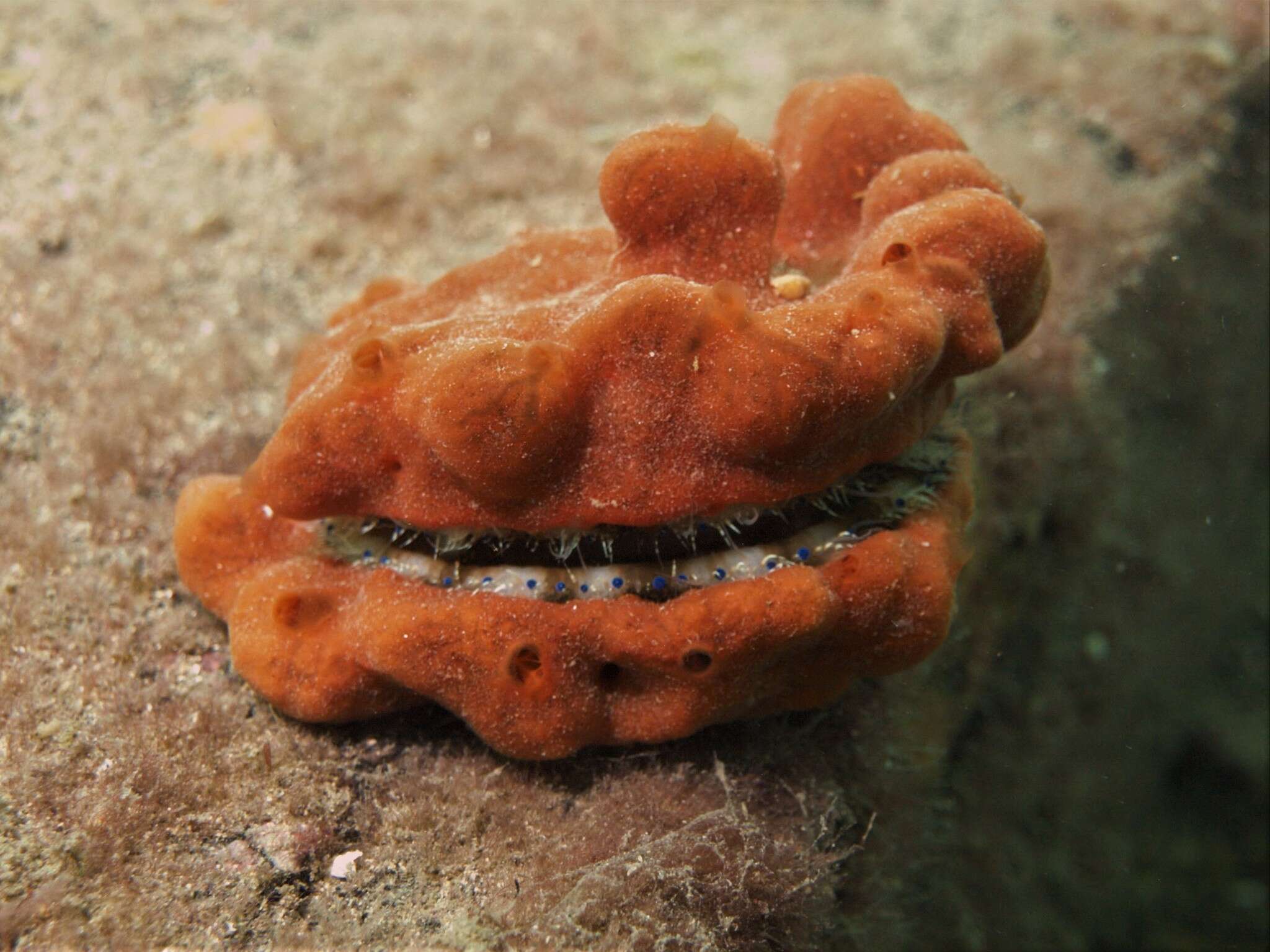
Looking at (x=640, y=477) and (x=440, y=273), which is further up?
(x=640, y=477)

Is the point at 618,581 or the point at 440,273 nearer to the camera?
the point at 618,581

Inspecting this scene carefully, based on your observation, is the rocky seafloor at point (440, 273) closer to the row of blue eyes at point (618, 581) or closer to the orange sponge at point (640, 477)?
the orange sponge at point (640, 477)

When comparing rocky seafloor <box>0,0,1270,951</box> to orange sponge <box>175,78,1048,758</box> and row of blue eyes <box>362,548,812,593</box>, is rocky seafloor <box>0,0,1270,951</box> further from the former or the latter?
row of blue eyes <box>362,548,812,593</box>

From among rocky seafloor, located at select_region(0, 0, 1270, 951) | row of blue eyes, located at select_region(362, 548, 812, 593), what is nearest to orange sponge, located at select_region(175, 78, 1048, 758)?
row of blue eyes, located at select_region(362, 548, 812, 593)

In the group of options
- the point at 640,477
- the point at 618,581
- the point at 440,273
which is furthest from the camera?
the point at 440,273

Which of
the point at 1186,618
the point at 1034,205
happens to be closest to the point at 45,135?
the point at 1034,205

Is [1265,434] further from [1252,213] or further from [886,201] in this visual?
[886,201]

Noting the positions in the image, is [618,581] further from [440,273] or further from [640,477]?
[440,273]

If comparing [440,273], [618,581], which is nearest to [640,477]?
[618,581]
